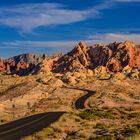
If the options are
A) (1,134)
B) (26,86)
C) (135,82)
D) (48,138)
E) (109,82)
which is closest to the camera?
(48,138)

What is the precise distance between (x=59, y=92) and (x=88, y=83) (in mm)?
55051

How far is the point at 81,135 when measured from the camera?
3269 centimetres

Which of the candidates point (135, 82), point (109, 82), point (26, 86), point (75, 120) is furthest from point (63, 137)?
point (135, 82)

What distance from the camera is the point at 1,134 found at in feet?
116

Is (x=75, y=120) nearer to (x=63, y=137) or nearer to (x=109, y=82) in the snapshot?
(x=63, y=137)

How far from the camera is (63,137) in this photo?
109 ft

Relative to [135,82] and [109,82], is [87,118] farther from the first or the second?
[135,82]

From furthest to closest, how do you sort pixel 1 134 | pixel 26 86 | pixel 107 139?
pixel 26 86 → pixel 1 134 → pixel 107 139

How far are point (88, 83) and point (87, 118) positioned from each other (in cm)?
11983

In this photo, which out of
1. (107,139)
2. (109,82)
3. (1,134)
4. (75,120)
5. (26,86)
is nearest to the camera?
(107,139)

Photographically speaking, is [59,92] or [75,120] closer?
[75,120]

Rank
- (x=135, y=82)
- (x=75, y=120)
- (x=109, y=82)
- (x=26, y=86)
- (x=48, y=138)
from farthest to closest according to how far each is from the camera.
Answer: (x=135, y=82) < (x=109, y=82) < (x=26, y=86) < (x=75, y=120) < (x=48, y=138)

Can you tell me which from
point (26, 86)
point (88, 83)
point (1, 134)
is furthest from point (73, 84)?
point (1, 134)

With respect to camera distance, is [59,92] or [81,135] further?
[59,92]
